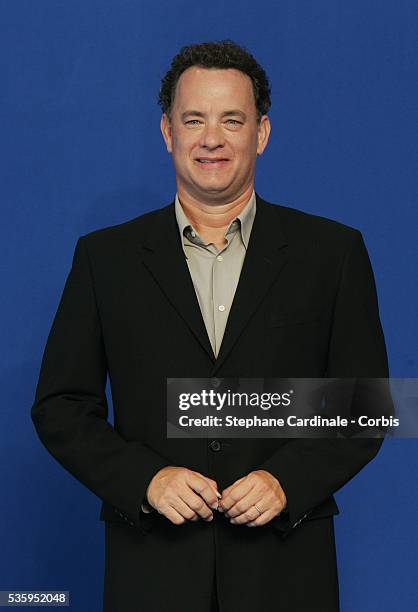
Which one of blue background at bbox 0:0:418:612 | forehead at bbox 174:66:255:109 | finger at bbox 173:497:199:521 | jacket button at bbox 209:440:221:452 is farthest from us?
blue background at bbox 0:0:418:612

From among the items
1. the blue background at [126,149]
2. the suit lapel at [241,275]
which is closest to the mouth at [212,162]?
the suit lapel at [241,275]

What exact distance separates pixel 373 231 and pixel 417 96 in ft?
1.11

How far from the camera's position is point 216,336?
1837mm

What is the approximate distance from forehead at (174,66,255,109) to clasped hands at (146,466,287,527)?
2.03 feet

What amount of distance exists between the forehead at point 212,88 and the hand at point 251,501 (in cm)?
62

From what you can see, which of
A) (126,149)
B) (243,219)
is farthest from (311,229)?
(126,149)

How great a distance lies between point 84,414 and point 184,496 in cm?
23

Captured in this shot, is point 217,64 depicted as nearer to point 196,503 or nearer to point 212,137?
point 212,137

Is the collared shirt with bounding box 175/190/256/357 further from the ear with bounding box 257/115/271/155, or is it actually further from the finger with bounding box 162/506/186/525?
the finger with bounding box 162/506/186/525

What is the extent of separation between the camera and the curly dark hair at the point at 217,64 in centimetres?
195

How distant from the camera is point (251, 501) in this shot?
1704 millimetres

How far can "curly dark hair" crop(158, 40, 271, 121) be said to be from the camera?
1.95 m
